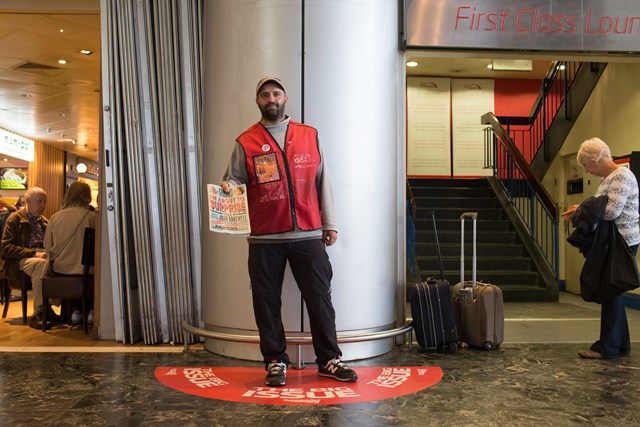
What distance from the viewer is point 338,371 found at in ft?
11.2

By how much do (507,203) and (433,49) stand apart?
4.59 meters

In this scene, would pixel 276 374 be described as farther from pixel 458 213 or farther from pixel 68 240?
pixel 458 213

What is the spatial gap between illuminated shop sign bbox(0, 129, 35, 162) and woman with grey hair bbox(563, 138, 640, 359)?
1310cm

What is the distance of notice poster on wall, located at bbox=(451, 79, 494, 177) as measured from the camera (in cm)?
1149

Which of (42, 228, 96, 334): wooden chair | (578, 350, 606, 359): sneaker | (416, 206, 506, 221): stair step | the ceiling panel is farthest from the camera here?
(416, 206, 506, 221): stair step

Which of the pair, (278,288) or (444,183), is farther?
(444,183)

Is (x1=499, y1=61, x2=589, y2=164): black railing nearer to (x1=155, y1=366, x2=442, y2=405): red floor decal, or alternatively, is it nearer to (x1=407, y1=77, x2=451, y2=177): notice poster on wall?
(x1=407, y1=77, x2=451, y2=177): notice poster on wall

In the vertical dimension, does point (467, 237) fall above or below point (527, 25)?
below

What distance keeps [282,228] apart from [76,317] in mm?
2812

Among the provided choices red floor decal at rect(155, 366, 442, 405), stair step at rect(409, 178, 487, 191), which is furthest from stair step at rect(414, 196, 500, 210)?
red floor decal at rect(155, 366, 442, 405)

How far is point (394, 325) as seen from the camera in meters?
4.23

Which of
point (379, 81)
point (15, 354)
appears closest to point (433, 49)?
point (379, 81)

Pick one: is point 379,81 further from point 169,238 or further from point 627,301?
point 627,301

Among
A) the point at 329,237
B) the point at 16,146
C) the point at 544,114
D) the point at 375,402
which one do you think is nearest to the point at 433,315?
the point at 329,237
